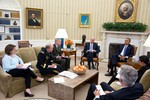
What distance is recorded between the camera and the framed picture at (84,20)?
6320mm

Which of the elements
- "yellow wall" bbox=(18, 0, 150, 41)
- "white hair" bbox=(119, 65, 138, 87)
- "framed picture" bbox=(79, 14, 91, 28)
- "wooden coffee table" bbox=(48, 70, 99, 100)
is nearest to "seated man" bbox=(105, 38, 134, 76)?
"wooden coffee table" bbox=(48, 70, 99, 100)

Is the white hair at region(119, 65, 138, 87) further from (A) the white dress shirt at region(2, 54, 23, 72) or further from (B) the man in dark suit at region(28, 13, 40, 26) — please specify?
(B) the man in dark suit at region(28, 13, 40, 26)

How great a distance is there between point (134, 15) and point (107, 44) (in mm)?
1598

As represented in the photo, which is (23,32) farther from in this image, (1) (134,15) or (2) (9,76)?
(1) (134,15)

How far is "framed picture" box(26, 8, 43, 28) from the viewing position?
5613 mm

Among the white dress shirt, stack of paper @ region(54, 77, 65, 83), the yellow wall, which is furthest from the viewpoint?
the yellow wall

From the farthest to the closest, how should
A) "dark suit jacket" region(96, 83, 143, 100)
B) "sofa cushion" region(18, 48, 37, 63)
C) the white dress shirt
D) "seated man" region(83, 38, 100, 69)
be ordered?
1. "seated man" region(83, 38, 100, 69)
2. "sofa cushion" region(18, 48, 37, 63)
3. the white dress shirt
4. "dark suit jacket" region(96, 83, 143, 100)

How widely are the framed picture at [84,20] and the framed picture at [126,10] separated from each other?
1.20m

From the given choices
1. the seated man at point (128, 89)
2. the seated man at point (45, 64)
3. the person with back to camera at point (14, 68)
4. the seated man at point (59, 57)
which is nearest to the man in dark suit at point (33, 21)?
the seated man at point (59, 57)

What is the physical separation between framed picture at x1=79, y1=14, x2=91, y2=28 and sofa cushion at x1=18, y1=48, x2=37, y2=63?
A: 2.95m

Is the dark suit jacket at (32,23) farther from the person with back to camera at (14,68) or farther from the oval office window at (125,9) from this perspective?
the oval office window at (125,9)

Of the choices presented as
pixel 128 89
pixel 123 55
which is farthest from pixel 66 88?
pixel 123 55

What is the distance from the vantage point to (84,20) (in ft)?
20.9

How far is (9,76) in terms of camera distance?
2.78 m
